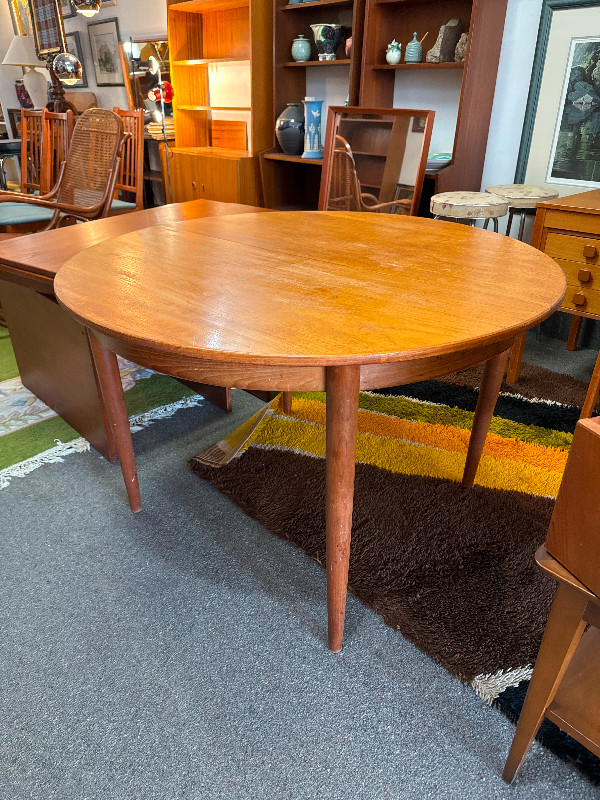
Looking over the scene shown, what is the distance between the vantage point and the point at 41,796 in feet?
2.86

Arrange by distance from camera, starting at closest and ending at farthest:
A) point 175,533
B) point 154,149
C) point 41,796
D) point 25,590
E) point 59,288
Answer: point 41,796 < point 59,288 < point 25,590 < point 175,533 < point 154,149

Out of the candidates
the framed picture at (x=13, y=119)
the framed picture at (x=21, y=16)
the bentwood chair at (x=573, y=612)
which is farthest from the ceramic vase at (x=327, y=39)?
the framed picture at (x=13, y=119)

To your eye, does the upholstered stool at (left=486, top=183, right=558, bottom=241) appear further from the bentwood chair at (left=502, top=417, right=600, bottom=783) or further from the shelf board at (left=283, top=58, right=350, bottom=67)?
the bentwood chair at (left=502, top=417, right=600, bottom=783)

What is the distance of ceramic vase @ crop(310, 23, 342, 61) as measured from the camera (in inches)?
116

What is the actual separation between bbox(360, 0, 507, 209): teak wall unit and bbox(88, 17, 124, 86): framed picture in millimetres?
3240

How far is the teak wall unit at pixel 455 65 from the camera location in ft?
7.67

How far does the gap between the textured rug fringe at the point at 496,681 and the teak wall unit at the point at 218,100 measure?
10.5 ft

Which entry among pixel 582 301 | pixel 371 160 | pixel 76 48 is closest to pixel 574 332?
pixel 582 301

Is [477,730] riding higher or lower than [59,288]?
lower

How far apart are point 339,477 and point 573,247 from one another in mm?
1413

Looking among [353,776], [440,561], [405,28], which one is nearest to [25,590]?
[353,776]

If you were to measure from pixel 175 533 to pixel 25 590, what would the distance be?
36 centimetres

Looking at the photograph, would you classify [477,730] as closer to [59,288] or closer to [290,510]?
[290,510]

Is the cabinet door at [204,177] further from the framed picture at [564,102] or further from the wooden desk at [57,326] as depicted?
the framed picture at [564,102]
